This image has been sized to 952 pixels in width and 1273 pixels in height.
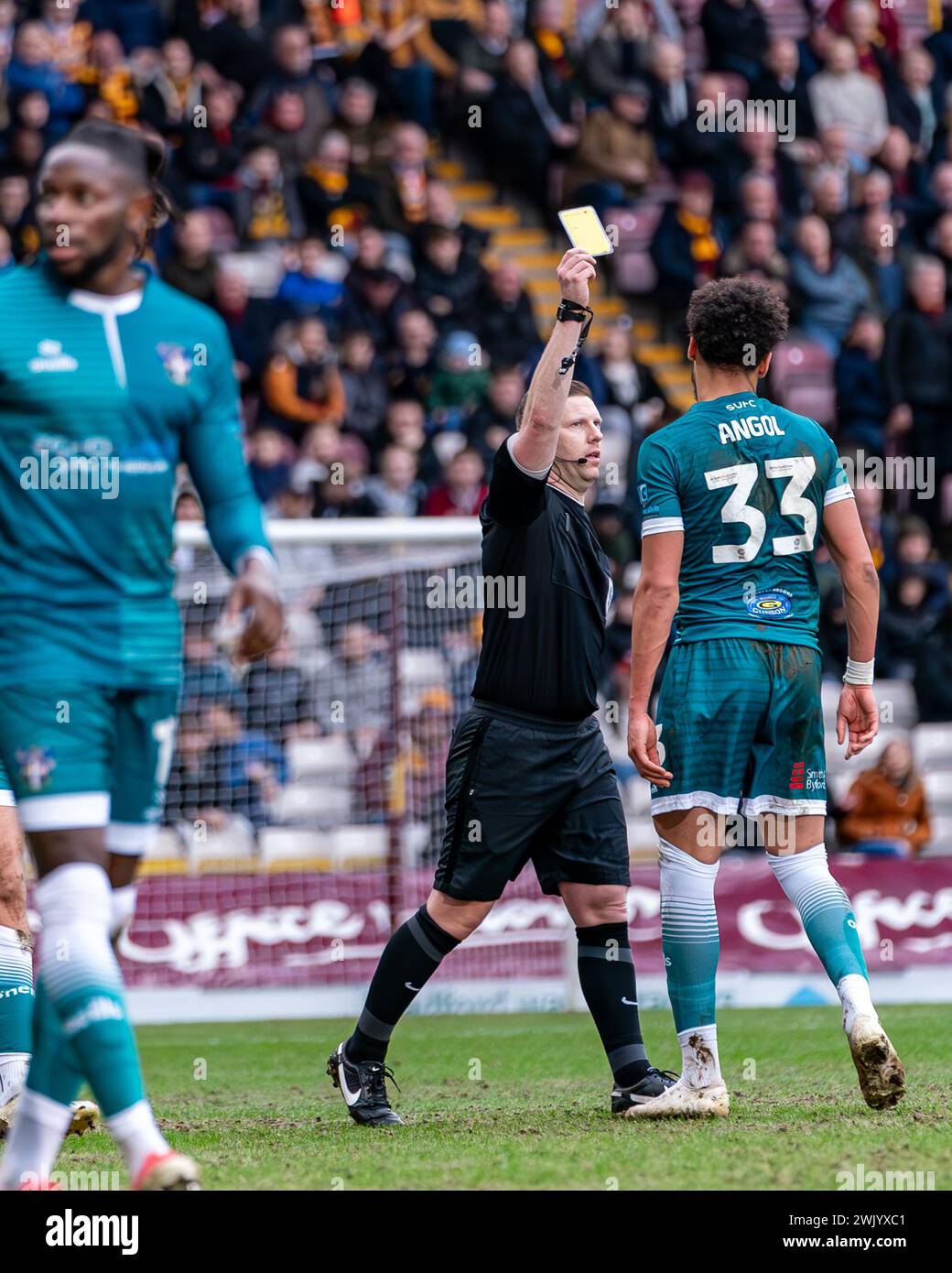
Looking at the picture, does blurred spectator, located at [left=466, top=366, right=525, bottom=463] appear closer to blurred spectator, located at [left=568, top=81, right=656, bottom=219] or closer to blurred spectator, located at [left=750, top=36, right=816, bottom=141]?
blurred spectator, located at [left=568, top=81, right=656, bottom=219]

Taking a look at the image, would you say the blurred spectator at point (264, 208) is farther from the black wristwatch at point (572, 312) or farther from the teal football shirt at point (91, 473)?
the teal football shirt at point (91, 473)

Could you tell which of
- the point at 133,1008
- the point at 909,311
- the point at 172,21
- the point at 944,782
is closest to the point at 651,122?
the point at 909,311

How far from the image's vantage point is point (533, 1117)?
6.50 meters

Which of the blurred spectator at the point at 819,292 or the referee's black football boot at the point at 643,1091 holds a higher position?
the blurred spectator at the point at 819,292

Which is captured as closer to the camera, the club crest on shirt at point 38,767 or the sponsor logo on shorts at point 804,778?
the club crest on shirt at point 38,767

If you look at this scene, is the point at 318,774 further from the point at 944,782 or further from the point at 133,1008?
the point at 944,782

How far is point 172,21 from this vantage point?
17.5m

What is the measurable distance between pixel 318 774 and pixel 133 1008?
1959mm

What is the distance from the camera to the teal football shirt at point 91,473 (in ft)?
14.9

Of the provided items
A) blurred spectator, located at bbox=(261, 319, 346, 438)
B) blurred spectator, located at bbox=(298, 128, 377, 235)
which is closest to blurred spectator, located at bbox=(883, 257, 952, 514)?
blurred spectator, located at bbox=(298, 128, 377, 235)

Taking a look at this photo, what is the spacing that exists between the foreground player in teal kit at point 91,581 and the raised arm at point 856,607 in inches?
99.0

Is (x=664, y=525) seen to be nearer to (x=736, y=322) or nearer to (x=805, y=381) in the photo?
(x=736, y=322)

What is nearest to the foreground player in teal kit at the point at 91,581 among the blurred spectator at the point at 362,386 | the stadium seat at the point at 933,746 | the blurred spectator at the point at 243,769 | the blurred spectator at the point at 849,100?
the blurred spectator at the point at 243,769

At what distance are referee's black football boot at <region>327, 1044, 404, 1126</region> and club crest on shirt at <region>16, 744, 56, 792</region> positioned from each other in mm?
2367
